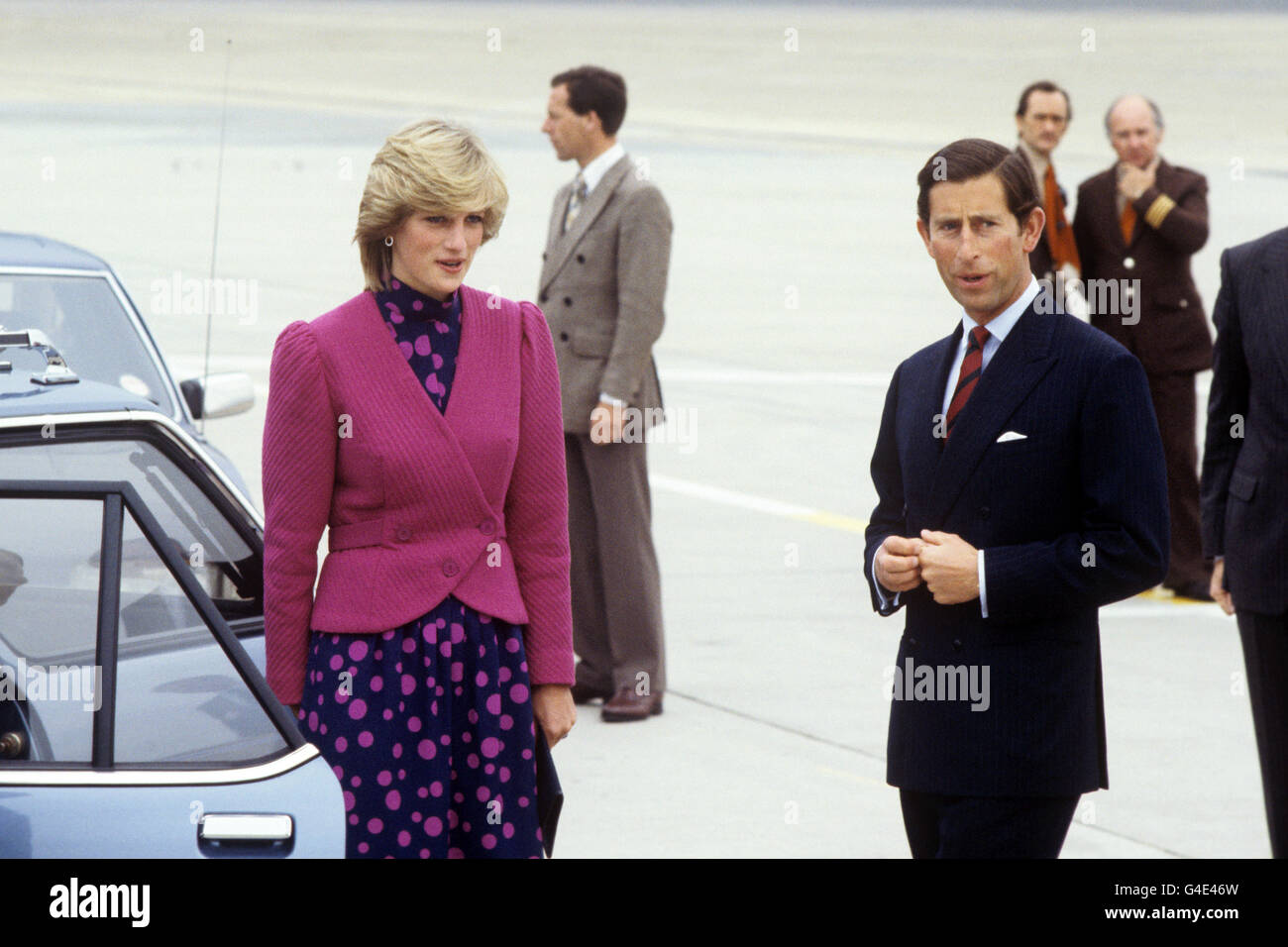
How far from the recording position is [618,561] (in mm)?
6734

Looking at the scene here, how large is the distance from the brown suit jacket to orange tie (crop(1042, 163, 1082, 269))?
0.42 feet

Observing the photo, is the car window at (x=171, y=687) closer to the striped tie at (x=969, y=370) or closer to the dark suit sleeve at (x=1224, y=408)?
the striped tie at (x=969, y=370)

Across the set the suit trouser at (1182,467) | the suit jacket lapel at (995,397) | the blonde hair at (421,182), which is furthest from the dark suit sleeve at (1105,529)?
the suit trouser at (1182,467)

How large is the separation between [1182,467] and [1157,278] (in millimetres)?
807

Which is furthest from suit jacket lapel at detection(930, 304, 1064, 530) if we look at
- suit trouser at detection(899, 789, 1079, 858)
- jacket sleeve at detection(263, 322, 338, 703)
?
jacket sleeve at detection(263, 322, 338, 703)

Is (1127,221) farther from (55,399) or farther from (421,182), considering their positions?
(55,399)

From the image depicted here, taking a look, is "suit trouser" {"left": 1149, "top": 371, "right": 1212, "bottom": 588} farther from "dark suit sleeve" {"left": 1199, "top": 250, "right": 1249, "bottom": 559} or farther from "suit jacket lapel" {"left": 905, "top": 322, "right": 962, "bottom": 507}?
"suit jacket lapel" {"left": 905, "top": 322, "right": 962, "bottom": 507}

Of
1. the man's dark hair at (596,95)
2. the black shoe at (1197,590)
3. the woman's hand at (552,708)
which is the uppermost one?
the man's dark hair at (596,95)

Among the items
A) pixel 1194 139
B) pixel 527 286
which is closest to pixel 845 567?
pixel 527 286

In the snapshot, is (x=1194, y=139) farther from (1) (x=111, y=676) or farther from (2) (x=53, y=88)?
(1) (x=111, y=676)

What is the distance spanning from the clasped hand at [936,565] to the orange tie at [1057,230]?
202 inches

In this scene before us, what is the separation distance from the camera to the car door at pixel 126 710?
10.1 feet

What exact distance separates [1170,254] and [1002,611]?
17.8 feet

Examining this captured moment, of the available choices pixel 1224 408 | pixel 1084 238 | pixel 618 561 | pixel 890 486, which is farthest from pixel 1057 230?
pixel 890 486
